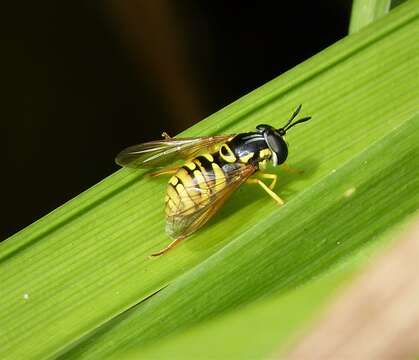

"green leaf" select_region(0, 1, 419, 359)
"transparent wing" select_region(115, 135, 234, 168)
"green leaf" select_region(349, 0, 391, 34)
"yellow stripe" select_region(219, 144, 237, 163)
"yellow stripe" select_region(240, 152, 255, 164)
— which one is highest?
"green leaf" select_region(349, 0, 391, 34)

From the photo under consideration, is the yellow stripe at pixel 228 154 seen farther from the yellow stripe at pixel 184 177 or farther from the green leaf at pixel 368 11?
the green leaf at pixel 368 11

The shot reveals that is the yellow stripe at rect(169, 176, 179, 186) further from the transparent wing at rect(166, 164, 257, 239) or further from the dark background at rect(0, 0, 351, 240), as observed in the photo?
the dark background at rect(0, 0, 351, 240)

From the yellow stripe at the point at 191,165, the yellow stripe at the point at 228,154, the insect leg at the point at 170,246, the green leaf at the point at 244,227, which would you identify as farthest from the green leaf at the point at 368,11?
the insect leg at the point at 170,246

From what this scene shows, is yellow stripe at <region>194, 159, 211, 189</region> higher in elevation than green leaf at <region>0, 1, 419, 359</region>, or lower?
higher

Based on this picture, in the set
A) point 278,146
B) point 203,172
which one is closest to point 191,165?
point 203,172

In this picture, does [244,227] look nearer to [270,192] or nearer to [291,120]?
[270,192]

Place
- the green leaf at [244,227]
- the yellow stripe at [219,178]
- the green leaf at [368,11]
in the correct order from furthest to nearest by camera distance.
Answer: the green leaf at [368,11] < the yellow stripe at [219,178] < the green leaf at [244,227]

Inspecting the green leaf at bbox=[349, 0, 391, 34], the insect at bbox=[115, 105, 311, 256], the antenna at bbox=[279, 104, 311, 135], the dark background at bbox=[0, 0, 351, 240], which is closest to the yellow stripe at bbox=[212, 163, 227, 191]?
the insect at bbox=[115, 105, 311, 256]

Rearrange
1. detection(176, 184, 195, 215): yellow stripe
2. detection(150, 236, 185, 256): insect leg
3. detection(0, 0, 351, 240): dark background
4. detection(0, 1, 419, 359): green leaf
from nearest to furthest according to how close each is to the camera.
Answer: detection(0, 1, 419, 359): green leaf < detection(150, 236, 185, 256): insect leg < detection(176, 184, 195, 215): yellow stripe < detection(0, 0, 351, 240): dark background

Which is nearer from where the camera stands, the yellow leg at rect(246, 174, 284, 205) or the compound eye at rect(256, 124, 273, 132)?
the yellow leg at rect(246, 174, 284, 205)
